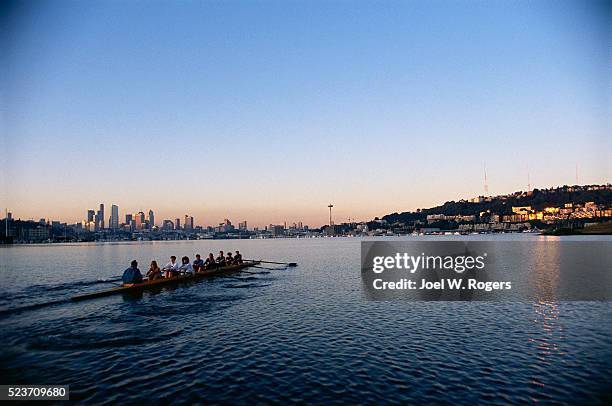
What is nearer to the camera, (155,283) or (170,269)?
(155,283)

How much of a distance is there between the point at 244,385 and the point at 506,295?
2924 centimetres

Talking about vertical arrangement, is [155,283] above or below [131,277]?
below

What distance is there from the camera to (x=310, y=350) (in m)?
18.5

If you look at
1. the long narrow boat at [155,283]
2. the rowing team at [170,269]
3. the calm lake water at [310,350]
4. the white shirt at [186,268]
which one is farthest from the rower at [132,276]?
the white shirt at [186,268]

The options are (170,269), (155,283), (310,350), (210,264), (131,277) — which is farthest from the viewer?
(210,264)

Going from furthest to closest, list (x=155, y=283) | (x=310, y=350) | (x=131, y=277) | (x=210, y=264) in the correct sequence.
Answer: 1. (x=210, y=264)
2. (x=155, y=283)
3. (x=131, y=277)
4. (x=310, y=350)

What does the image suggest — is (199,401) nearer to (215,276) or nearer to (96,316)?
(96,316)

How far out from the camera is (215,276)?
1885 inches

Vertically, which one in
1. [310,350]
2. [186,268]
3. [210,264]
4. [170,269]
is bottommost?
[310,350]

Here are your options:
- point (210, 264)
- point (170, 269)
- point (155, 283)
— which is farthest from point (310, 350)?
point (210, 264)

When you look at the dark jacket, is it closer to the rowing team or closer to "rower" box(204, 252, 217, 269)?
the rowing team

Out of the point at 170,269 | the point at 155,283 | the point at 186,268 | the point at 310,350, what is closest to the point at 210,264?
the point at 186,268

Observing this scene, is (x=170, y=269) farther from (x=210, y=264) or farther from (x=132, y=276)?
(x=210, y=264)

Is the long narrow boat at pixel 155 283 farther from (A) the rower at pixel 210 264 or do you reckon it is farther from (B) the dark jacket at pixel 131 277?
(A) the rower at pixel 210 264
